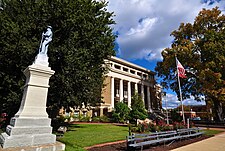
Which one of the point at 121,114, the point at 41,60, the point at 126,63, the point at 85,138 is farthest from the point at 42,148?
the point at 126,63

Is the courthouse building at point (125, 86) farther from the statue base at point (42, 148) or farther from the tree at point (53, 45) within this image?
the statue base at point (42, 148)

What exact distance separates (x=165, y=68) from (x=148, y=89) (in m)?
16.5

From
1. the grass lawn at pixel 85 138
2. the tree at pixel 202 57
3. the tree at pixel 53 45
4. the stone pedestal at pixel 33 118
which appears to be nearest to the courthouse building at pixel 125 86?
the tree at pixel 202 57

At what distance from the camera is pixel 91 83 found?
13531mm

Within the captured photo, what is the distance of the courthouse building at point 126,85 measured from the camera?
37156 millimetres

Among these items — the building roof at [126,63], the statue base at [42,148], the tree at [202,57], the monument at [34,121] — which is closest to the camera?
the statue base at [42,148]

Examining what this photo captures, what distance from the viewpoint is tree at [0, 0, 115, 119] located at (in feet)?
37.4

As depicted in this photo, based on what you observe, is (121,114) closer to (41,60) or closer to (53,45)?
(53,45)

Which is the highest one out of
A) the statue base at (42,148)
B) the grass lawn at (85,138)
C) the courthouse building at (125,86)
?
the courthouse building at (125,86)

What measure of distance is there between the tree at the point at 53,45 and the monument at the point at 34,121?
4322 millimetres

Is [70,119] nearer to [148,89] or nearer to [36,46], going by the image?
[36,46]

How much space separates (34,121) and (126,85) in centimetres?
4304

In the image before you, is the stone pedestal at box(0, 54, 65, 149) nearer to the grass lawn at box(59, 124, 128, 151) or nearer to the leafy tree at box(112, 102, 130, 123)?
the grass lawn at box(59, 124, 128, 151)

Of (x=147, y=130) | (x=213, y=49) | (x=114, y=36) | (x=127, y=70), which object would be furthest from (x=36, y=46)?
(x=127, y=70)
